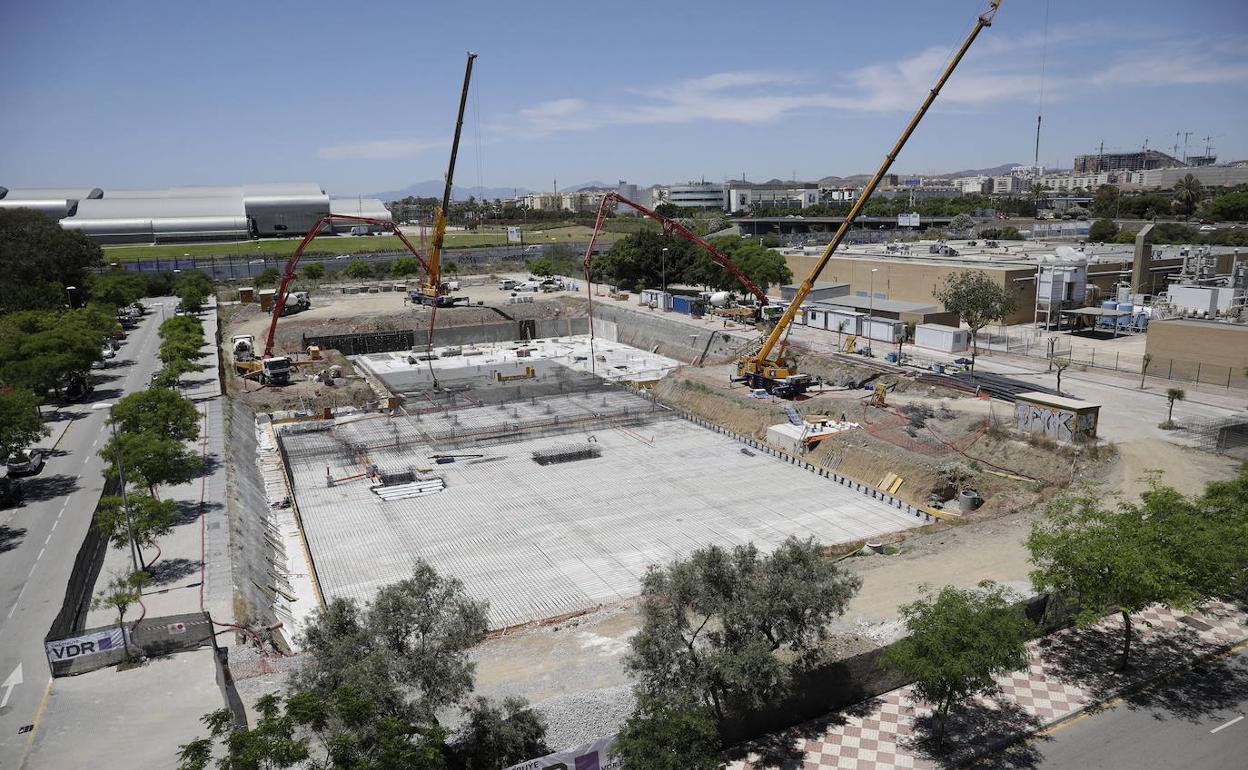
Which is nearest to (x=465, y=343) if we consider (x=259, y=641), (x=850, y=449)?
(x=850, y=449)

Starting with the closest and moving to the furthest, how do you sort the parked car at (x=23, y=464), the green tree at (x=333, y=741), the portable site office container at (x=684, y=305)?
the green tree at (x=333, y=741) → the parked car at (x=23, y=464) → the portable site office container at (x=684, y=305)

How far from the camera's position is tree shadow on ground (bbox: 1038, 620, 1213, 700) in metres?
17.9

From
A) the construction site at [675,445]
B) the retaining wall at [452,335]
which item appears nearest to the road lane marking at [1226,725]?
the construction site at [675,445]

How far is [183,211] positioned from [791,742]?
523ft

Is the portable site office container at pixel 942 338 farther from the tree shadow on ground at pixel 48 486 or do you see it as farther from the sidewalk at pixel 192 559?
the tree shadow on ground at pixel 48 486

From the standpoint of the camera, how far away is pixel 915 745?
16.1 meters

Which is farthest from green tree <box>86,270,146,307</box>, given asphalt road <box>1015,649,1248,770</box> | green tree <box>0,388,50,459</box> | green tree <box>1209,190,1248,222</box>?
green tree <box>1209,190,1248,222</box>

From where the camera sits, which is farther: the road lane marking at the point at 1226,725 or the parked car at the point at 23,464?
the parked car at the point at 23,464

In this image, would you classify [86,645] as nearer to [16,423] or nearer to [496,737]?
[496,737]

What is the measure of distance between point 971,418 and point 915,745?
76.9 feet

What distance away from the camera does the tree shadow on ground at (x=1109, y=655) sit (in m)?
17.9

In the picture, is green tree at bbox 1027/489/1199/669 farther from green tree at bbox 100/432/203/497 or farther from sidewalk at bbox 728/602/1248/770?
green tree at bbox 100/432/203/497

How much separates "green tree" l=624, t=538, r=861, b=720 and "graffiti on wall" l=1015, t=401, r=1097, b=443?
20.9 metres

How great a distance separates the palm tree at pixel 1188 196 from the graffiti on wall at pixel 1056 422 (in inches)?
4017
